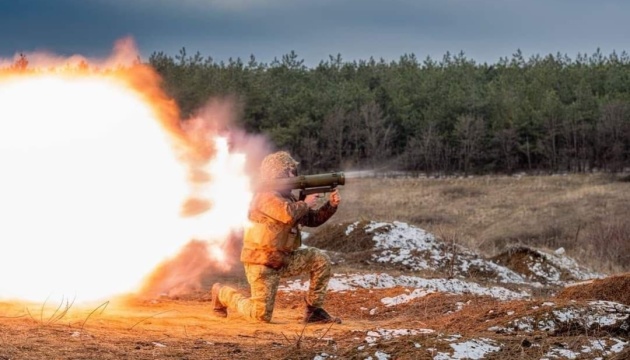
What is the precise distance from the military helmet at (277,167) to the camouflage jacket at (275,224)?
11.8 inches

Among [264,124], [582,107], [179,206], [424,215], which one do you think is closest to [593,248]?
[424,215]

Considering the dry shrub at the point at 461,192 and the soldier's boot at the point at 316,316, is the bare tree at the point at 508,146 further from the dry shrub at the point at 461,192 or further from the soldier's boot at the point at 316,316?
the soldier's boot at the point at 316,316

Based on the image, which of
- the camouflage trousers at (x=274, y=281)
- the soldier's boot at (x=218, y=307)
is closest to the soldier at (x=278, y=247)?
the camouflage trousers at (x=274, y=281)

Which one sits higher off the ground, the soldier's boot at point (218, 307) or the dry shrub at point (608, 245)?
the soldier's boot at point (218, 307)

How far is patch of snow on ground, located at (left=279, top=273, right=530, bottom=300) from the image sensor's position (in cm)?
1655

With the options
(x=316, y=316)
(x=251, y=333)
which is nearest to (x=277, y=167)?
(x=316, y=316)

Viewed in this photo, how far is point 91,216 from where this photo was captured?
1437 cm

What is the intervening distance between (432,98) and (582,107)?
13310 mm

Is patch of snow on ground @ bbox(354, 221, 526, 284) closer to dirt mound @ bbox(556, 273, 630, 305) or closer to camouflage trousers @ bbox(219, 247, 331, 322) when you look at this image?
dirt mound @ bbox(556, 273, 630, 305)

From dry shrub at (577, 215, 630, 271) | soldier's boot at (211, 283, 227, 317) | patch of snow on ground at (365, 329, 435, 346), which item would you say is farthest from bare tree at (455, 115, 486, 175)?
patch of snow on ground at (365, 329, 435, 346)

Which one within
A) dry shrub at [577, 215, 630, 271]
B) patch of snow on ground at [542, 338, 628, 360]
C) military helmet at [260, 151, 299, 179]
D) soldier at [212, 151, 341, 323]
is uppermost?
military helmet at [260, 151, 299, 179]

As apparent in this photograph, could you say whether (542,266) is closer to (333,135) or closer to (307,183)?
(307,183)

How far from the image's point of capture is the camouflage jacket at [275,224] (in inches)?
451

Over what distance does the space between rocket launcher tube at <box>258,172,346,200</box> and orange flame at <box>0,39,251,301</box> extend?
6.51 ft
